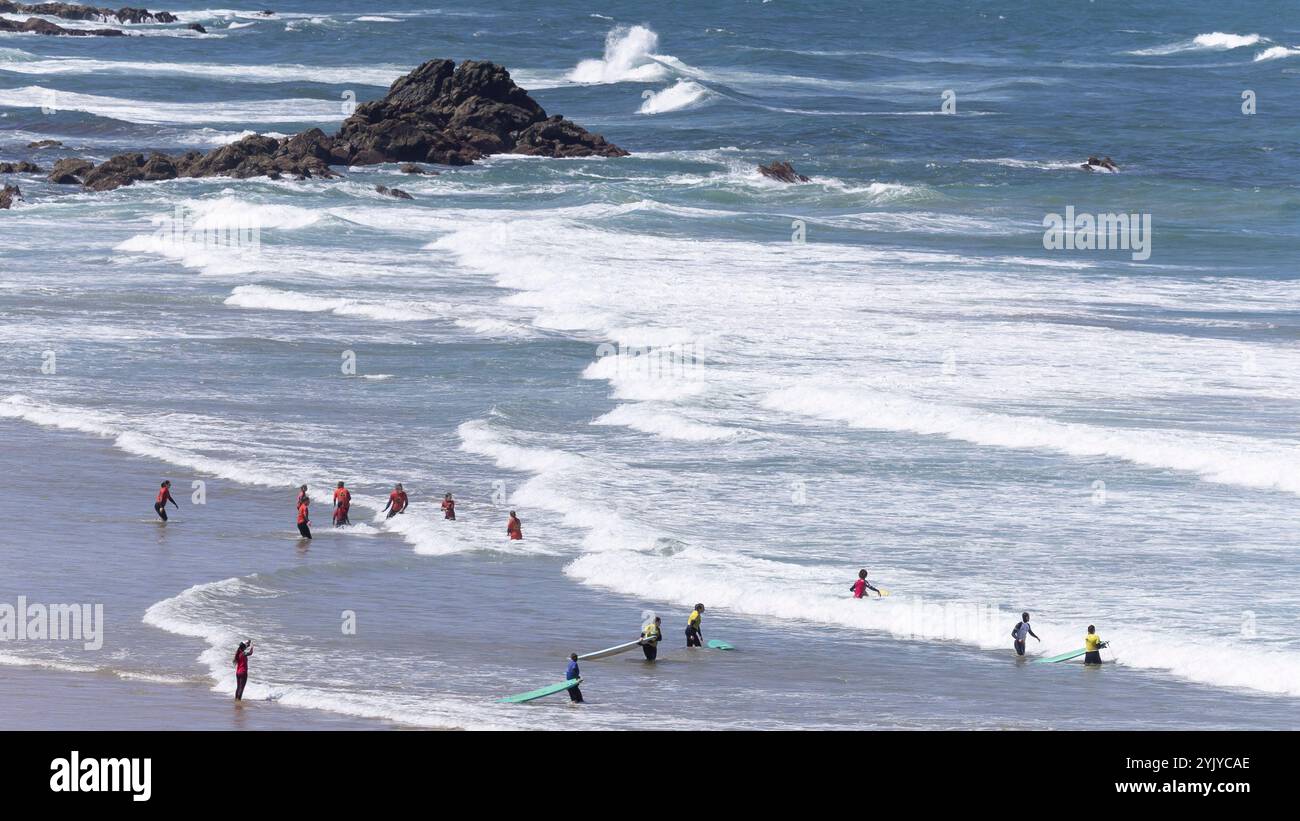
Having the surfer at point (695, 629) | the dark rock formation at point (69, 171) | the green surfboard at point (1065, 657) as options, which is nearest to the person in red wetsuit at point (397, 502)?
the surfer at point (695, 629)

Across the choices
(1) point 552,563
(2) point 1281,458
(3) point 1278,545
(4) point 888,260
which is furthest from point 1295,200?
(1) point 552,563

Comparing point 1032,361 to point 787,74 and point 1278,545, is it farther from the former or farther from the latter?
point 787,74

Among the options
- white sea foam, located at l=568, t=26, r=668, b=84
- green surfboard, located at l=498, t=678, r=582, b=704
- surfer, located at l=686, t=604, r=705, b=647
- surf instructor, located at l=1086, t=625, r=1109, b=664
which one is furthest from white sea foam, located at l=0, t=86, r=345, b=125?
surf instructor, located at l=1086, t=625, r=1109, b=664

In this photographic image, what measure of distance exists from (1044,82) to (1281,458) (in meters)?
78.3

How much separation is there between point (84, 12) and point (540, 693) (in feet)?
406

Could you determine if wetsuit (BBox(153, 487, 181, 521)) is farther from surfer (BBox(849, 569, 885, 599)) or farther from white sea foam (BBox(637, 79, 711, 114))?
white sea foam (BBox(637, 79, 711, 114))

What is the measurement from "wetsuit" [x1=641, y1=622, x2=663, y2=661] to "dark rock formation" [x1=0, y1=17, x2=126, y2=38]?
354 feet

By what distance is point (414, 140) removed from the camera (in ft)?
227

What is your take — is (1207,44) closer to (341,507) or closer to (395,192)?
(395,192)

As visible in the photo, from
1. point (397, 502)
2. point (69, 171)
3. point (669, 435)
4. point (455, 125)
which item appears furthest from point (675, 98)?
point (397, 502)

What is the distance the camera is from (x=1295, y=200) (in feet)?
209

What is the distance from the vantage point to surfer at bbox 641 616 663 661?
1959cm

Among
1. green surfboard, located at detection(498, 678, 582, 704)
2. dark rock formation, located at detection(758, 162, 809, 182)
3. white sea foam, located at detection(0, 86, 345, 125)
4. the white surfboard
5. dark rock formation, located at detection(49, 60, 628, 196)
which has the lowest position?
green surfboard, located at detection(498, 678, 582, 704)

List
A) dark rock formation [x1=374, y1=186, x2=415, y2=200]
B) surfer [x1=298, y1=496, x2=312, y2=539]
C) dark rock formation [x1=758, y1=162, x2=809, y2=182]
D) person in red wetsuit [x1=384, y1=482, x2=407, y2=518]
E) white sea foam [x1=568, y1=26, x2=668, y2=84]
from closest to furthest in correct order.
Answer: surfer [x1=298, y1=496, x2=312, y2=539], person in red wetsuit [x1=384, y1=482, x2=407, y2=518], dark rock formation [x1=374, y1=186, x2=415, y2=200], dark rock formation [x1=758, y1=162, x2=809, y2=182], white sea foam [x1=568, y1=26, x2=668, y2=84]
